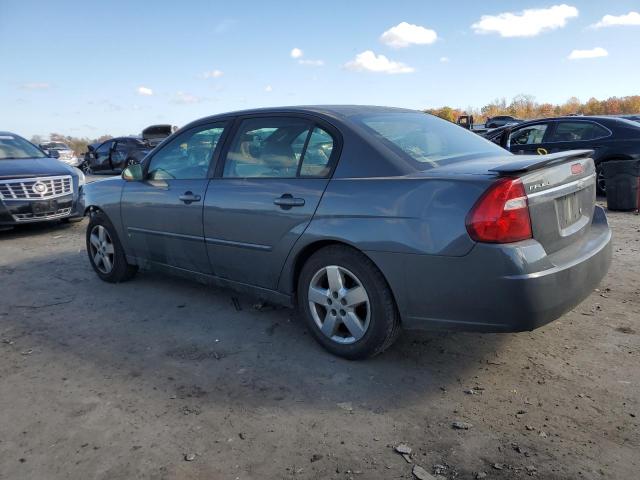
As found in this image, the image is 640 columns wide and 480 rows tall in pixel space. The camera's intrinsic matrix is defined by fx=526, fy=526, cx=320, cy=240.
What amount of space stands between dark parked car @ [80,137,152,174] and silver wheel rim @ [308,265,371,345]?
710 inches

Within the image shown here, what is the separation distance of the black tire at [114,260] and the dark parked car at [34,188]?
227 centimetres

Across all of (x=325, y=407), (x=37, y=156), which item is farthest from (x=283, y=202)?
(x=37, y=156)

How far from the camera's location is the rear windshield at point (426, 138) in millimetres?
3359

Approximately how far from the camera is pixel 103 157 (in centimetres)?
2086

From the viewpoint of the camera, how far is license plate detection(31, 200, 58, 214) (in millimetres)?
8008

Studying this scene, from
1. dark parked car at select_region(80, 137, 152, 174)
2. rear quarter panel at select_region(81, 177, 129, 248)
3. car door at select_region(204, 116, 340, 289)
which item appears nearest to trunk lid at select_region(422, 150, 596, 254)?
car door at select_region(204, 116, 340, 289)

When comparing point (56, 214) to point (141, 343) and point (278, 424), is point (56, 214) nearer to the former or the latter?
point (141, 343)

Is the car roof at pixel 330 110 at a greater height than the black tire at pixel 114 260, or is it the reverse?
the car roof at pixel 330 110

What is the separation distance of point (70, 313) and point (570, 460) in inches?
156

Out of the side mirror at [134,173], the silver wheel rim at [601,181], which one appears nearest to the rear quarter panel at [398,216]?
the side mirror at [134,173]

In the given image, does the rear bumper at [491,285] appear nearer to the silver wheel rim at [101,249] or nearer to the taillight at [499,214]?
the taillight at [499,214]

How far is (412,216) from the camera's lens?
2.92 m

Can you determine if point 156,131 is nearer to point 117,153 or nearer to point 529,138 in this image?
point 117,153

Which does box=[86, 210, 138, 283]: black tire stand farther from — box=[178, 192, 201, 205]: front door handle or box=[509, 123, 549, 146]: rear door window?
box=[509, 123, 549, 146]: rear door window
